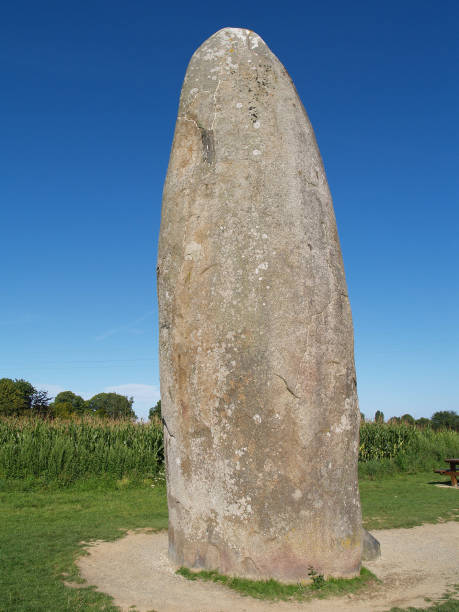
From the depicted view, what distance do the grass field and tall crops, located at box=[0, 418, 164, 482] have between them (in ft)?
1.70

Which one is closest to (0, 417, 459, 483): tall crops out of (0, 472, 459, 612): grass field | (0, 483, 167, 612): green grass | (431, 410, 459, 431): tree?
(0, 472, 459, 612): grass field

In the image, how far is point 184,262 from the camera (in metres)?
5.56

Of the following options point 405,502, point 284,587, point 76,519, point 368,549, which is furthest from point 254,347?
point 405,502

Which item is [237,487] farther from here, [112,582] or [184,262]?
[184,262]

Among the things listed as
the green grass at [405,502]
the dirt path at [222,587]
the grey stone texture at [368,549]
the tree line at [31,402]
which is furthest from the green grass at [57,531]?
the tree line at [31,402]

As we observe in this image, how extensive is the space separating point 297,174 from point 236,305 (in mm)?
1578

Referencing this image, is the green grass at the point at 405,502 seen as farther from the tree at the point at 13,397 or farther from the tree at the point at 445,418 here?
the tree at the point at 445,418

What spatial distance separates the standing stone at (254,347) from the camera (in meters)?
4.97

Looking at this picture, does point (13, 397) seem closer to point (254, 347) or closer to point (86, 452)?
point (86, 452)

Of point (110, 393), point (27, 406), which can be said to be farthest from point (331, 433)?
point (110, 393)

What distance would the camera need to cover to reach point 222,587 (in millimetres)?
4887

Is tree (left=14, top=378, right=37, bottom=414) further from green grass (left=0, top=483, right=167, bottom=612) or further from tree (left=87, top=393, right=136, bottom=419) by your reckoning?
green grass (left=0, top=483, right=167, bottom=612)

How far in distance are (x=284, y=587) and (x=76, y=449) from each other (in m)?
8.98

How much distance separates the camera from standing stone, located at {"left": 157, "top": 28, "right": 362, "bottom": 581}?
196 inches
